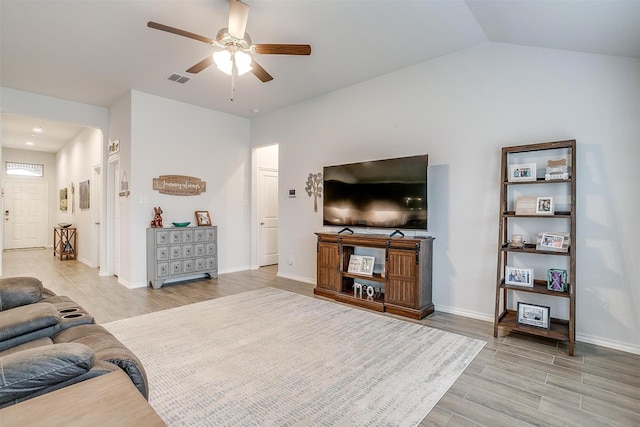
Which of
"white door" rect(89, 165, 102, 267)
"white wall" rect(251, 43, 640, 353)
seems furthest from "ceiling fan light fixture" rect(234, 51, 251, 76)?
"white door" rect(89, 165, 102, 267)

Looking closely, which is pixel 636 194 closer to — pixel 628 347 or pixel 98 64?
pixel 628 347

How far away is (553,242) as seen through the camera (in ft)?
9.33

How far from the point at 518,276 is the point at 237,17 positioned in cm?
338

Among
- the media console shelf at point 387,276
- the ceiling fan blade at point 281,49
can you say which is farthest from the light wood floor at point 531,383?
the ceiling fan blade at point 281,49

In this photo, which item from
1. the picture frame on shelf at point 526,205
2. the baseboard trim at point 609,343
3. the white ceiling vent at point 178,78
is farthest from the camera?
the white ceiling vent at point 178,78

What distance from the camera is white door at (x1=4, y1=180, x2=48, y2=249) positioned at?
31.3 ft

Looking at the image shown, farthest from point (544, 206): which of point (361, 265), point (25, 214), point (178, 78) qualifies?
point (25, 214)

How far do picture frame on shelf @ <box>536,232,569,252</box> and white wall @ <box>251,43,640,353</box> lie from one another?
0.25 metres

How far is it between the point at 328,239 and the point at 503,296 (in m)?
2.16

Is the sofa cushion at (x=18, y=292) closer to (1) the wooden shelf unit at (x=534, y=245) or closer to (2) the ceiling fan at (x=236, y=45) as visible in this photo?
(2) the ceiling fan at (x=236, y=45)

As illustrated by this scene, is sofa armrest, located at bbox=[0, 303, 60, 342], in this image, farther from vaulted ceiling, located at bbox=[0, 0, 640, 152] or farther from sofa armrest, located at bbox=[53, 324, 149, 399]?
vaulted ceiling, located at bbox=[0, 0, 640, 152]

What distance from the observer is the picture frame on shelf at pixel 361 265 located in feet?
13.6

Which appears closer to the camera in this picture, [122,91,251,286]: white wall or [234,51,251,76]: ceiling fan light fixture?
[234,51,251,76]: ceiling fan light fixture

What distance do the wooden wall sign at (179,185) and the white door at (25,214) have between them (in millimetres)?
7724
